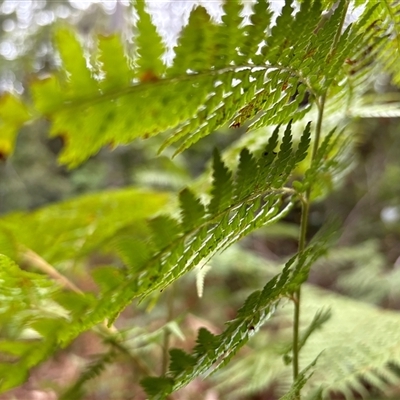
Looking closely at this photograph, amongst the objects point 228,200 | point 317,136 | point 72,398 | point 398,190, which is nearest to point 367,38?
point 317,136

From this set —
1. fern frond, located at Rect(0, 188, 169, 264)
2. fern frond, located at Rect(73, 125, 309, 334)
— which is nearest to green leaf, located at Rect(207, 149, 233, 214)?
fern frond, located at Rect(73, 125, 309, 334)

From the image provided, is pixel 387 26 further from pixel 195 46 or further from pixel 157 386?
pixel 157 386

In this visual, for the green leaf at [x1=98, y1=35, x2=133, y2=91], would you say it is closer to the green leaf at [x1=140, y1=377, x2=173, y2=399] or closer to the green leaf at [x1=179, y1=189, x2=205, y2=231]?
the green leaf at [x1=179, y1=189, x2=205, y2=231]

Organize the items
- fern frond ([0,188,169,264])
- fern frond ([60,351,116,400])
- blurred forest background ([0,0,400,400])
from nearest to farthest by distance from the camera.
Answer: fern frond ([60,351,116,400]), fern frond ([0,188,169,264]), blurred forest background ([0,0,400,400])

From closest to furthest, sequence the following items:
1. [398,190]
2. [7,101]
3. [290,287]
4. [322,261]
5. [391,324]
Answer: [7,101] → [290,287] → [391,324] → [322,261] → [398,190]

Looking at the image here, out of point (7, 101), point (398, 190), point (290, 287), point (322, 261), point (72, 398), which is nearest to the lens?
point (7, 101)

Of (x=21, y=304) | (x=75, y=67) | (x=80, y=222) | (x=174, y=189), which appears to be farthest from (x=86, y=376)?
(x=174, y=189)

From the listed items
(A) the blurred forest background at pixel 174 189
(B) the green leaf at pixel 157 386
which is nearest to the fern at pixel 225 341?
(B) the green leaf at pixel 157 386

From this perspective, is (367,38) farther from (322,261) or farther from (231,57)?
(322,261)
